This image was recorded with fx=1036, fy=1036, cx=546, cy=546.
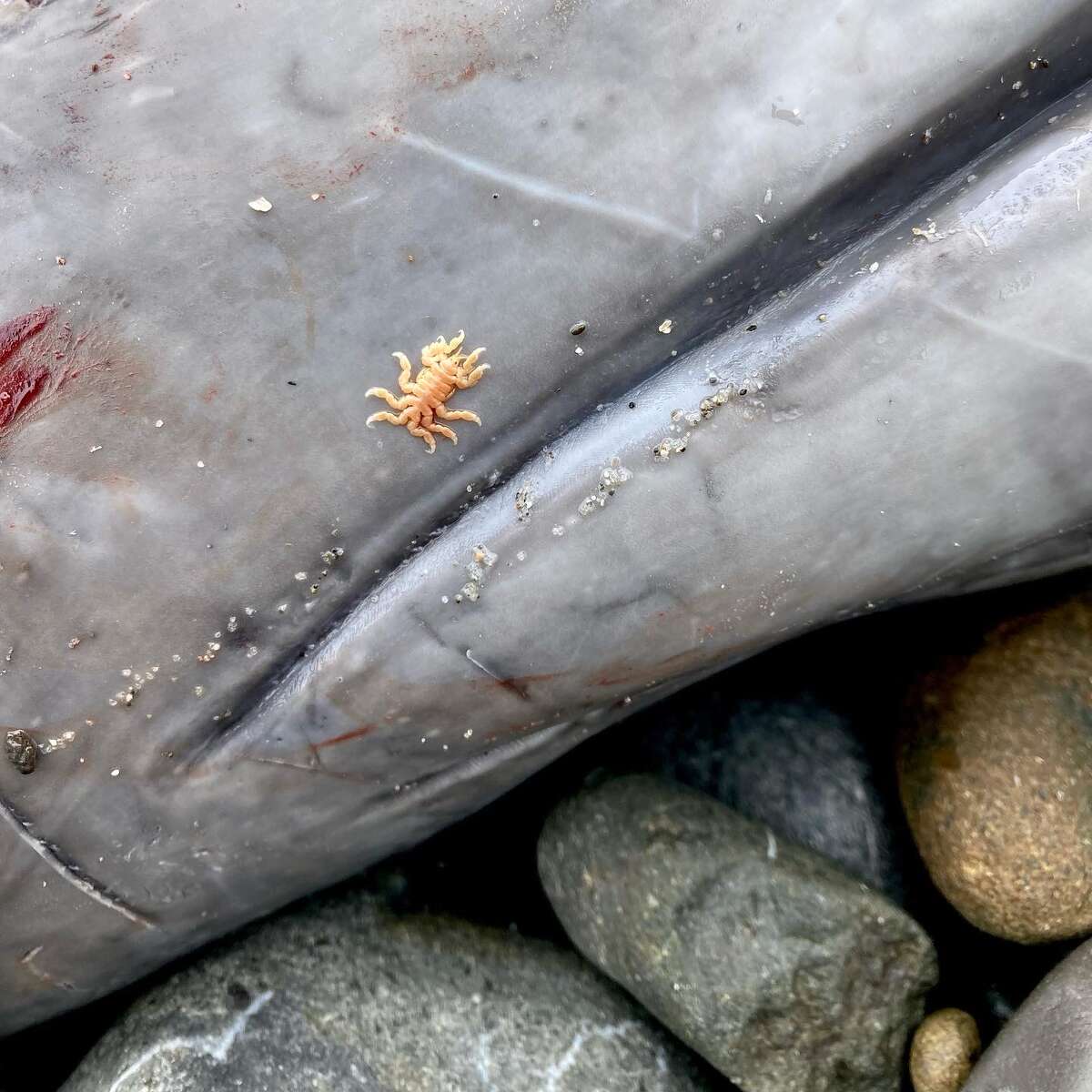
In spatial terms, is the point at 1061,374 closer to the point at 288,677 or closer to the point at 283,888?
the point at 288,677

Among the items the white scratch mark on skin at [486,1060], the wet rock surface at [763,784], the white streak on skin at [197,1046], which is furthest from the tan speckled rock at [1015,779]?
the white streak on skin at [197,1046]

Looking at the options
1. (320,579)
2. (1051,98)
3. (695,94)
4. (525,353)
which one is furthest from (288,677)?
(1051,98)

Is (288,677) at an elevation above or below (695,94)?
below

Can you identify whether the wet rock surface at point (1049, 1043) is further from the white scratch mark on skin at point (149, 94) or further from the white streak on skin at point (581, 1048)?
the white scratch mark on skin at point (149, 94)

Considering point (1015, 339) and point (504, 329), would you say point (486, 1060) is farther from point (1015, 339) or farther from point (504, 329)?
point (1015, 339)

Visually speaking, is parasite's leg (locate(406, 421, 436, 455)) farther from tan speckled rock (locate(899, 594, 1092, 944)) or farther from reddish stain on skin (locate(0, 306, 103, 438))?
tan speckled rock (locate(899, 594, 1092, 944))

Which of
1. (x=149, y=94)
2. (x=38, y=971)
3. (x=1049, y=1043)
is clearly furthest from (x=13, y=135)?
(x=1049, y=1043)

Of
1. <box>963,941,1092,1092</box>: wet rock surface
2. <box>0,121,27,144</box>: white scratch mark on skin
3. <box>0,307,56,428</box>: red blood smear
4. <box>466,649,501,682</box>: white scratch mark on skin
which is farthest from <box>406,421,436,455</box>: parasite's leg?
<box>963,941,1092,1092</box>: wet rock surface
